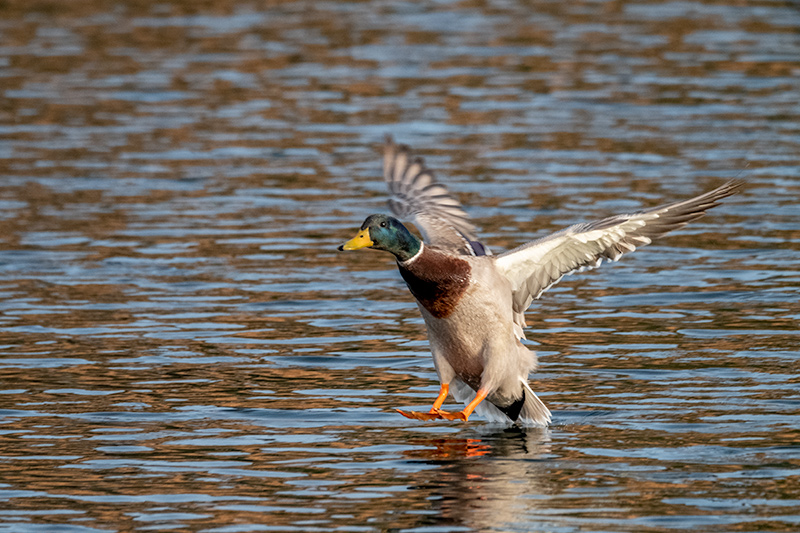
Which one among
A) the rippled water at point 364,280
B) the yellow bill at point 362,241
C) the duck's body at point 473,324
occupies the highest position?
the yellow bill at point 362,241

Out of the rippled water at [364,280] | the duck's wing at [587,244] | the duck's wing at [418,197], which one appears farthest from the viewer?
the duck's wing at [418,197]

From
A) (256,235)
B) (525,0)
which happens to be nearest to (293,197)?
(256,235)

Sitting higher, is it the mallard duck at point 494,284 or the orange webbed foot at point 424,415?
the mallard duck at point 494,284

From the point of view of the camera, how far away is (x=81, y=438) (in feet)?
24.8

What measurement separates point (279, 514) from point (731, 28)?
17.6 m

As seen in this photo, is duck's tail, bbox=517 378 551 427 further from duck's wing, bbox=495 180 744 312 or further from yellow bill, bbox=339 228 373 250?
yellow bill, bbox=339 228 373 250

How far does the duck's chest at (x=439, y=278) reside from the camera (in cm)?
774

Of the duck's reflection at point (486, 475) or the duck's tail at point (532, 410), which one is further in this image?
the duck's tail at point (532, 410)

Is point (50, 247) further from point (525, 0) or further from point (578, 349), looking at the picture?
point (525, 0)

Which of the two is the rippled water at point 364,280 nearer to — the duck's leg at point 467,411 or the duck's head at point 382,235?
the duck's leg at point 467,411

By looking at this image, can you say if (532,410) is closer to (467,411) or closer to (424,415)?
(467,411)

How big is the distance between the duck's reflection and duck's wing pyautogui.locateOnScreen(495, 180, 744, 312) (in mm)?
891

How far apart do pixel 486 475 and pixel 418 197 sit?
2.93 meters

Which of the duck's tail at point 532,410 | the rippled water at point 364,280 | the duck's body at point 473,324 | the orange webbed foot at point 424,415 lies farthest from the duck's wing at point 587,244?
the orange webbed foot at point 424,415
